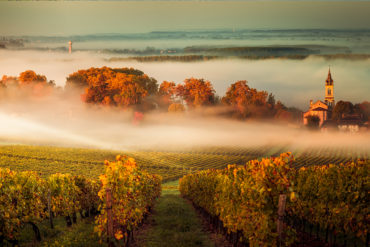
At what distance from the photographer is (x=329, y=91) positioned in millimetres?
37031

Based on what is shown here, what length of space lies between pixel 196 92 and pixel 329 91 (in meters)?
13.2

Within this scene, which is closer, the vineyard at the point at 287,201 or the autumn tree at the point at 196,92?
the vineyard at the point at 287,201

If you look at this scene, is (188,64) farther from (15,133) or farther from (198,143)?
(15,133)

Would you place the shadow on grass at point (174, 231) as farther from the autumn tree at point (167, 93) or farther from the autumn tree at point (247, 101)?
the autumn tree at point (167, 93)

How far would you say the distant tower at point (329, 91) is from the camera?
36031 millimetres

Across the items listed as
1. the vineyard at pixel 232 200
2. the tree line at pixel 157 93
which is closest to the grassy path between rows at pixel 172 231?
the vineyard at pixel 232 200

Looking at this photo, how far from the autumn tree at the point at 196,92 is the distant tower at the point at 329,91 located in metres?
11.1

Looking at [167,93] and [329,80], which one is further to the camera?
[329,80]

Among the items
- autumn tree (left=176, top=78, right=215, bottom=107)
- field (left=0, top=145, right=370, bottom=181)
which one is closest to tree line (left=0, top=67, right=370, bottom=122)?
autumn tree (left=176, top=78, right=215, bottom=107)

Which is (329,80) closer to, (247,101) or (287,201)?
(247,101)

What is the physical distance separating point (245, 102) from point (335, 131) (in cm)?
818

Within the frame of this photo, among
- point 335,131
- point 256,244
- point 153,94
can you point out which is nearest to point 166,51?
point 153,94

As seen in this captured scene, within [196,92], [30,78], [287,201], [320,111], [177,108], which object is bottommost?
[287,201]

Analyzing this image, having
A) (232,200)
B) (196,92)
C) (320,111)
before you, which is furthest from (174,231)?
(320,111)
